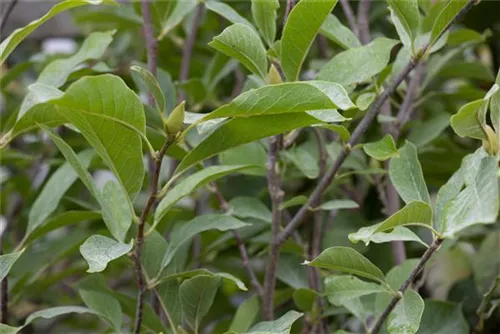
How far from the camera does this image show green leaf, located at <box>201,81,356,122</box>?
48cm

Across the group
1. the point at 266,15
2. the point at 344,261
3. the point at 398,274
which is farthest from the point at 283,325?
the point at 266,15

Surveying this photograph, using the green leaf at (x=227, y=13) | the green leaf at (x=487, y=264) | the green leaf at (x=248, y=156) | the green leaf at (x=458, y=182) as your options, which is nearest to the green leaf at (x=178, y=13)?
the green leaf at (x=227, y=13)

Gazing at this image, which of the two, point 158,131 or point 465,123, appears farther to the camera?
point 158,131

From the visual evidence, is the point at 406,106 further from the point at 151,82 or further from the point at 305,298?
the point at 151,82

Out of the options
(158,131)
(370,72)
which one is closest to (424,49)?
(370,72)

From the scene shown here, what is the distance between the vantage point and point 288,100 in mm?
497

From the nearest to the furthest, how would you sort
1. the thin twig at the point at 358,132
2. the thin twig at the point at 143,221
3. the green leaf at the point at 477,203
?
the green leaf at the point at 477,203 → the thin twig at the point at 143,221 → the thin twig at the point at 358,132

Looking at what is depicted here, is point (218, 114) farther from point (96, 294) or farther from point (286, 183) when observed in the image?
point (286, 183)

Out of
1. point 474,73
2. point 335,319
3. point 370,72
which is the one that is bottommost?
point 335,319

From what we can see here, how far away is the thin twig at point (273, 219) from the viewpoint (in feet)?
2.21

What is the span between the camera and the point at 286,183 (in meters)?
1.19

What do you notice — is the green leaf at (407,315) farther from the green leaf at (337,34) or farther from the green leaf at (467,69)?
the green leaf at (467,69)

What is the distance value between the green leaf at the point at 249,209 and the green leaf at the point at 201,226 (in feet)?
0.29

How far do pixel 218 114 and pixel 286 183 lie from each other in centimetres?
70
